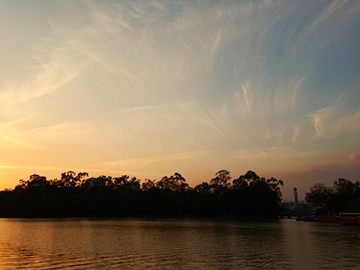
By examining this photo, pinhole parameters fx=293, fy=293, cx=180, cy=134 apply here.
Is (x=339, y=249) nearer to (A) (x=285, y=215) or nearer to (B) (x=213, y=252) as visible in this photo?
(B) (x=213, y=252)

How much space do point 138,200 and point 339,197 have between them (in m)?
83.5

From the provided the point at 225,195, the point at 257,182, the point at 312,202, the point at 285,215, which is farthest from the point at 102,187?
the point at 312,202

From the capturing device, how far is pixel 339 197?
107812mm

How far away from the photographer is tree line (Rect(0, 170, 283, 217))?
127 m

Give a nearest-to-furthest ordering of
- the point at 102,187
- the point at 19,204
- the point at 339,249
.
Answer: the point at 339,249
the point at 19,204
the point at 102,187

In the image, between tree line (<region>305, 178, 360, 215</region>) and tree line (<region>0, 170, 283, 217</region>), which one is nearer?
tree line (<region>305, 178, 360, 215</region>)

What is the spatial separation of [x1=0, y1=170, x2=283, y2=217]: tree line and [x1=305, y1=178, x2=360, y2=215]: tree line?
871 inches

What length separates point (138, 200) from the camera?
A: 136375 mm

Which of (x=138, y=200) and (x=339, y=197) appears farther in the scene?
(x=138, y=200)

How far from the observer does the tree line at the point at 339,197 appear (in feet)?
323

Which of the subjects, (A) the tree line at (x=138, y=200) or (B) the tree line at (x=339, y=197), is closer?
(B) the tree line at (x=339, y=197)

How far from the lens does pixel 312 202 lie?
14775 centimetres

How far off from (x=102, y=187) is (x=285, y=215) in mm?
85871

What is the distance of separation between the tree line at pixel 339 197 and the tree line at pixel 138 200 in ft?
72.6
